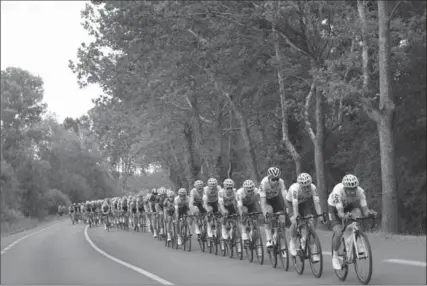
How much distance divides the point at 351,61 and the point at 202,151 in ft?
67.9

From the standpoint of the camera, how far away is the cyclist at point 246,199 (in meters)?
15.8

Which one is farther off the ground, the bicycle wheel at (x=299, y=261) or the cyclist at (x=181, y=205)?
the cyclist at (x=181, y=205)

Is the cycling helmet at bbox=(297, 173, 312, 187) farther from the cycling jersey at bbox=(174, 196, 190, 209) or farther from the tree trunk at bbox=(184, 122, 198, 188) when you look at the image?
the tree trunk at bbox=(184, 122, 198, 188)

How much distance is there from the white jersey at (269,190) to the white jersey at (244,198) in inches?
61.8

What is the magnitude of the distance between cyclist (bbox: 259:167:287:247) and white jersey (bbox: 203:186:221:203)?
4.27 m

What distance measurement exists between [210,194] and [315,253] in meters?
7.35

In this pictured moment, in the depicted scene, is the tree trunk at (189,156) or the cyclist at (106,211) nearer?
the cyclist at (106,211)

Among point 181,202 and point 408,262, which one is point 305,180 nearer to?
point 408,262

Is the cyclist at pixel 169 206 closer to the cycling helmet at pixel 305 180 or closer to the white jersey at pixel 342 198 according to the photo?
the cycling helmet at pixel 305 180

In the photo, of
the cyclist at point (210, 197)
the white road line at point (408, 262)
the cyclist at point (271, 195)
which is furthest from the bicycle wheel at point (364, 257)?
the cyclist at point (210, 197)

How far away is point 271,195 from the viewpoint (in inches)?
566

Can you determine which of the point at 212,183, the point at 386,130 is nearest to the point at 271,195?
the point at 212,183

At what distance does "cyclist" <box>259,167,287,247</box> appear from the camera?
13.9 m

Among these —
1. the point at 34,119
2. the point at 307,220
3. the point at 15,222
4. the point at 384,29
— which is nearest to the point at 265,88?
the point at 384,29
